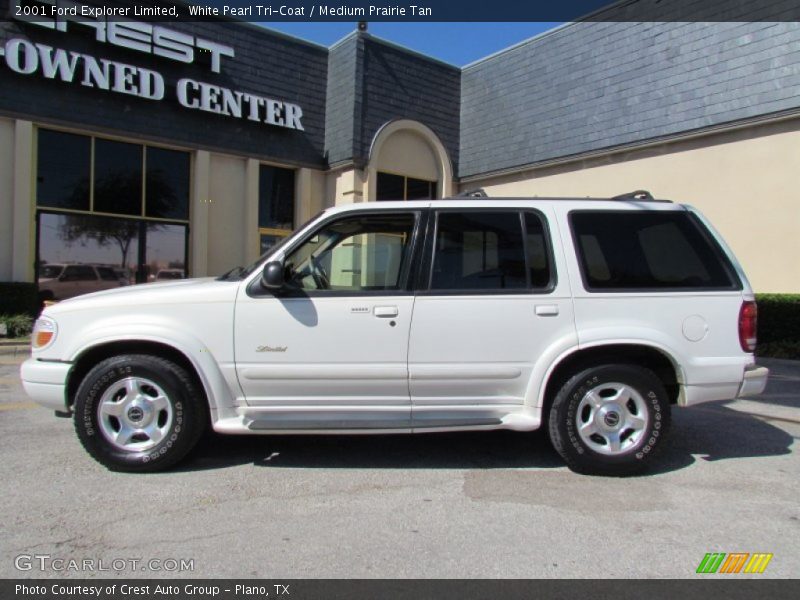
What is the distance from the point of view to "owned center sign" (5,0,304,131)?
10914 mm

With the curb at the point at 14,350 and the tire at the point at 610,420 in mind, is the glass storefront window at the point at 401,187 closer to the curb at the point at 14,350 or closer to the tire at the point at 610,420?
the curb at the point at 14,350

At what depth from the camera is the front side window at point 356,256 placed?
14.2 feet

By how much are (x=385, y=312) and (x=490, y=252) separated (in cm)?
90

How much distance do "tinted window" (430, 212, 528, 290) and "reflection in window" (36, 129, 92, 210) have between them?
10053mm

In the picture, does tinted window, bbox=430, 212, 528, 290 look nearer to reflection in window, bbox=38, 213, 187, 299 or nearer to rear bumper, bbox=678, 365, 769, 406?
rear bumper, bbox=678, 365, 769, 406

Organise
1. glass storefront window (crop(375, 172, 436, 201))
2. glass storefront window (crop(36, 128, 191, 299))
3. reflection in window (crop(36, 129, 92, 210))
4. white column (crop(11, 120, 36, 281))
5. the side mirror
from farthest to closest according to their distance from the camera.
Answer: glass storefront window (crop(375, 172, 436, 201)) < glass storefront window (crop(36, 128, 191, 299)) < reflection in window (crop(36, 129, 92, 210)) < white column (crop(11, 120, 36, 281)) < the side mirror

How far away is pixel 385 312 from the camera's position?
13.8ft

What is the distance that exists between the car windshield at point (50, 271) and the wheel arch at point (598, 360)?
10721mm

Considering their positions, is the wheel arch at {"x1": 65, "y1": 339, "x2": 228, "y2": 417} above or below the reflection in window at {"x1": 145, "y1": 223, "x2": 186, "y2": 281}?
below

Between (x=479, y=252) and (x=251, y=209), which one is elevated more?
(x=251, y=209)

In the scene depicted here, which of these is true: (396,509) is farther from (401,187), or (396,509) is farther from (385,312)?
(401,187)

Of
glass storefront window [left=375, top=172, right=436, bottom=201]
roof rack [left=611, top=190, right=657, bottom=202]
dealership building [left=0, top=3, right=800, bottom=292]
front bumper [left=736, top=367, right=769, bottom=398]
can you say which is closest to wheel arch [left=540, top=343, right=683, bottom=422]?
front bumper [left=736, top=367, right=769, bottom=398]

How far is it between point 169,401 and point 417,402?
1.73 metres

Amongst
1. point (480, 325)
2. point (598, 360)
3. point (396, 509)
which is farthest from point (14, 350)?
point (598, 360)
